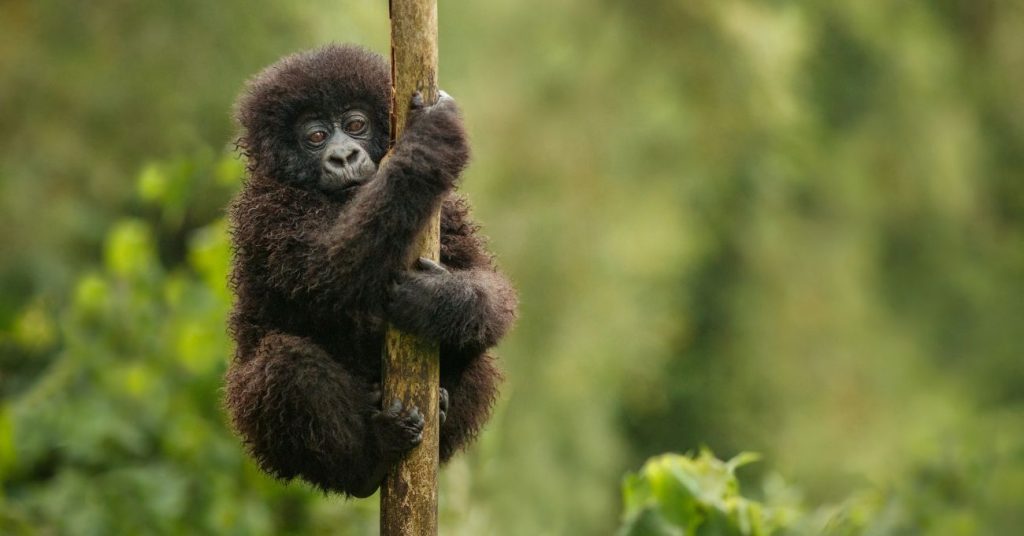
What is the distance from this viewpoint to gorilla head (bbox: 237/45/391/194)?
4.16 metres

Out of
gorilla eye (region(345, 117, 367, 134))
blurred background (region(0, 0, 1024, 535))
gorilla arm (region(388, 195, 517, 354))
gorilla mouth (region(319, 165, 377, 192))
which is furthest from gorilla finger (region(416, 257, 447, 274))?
blurred background (region(0, 0, 1024, 535))

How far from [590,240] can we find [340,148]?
2920 millimetres

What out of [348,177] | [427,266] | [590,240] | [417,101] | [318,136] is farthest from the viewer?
[590,240]

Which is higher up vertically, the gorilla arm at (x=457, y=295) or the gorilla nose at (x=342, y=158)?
the gorilla nose at (x=342, y=158)

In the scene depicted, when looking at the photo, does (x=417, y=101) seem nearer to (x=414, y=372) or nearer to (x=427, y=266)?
(x=427, y=266)

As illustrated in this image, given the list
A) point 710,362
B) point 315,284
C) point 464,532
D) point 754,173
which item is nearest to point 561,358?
point 464,532

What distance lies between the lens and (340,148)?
408cm

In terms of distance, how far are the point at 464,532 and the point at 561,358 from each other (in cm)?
102

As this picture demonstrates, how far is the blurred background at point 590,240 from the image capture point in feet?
19.9

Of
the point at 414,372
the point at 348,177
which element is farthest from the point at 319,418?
the point at 348,177

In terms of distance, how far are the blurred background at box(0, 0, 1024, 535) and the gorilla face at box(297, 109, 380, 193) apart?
156 cm

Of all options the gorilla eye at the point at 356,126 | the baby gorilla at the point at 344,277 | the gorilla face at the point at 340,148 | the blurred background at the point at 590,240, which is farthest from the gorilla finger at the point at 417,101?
the blurred background at the point at 590,240

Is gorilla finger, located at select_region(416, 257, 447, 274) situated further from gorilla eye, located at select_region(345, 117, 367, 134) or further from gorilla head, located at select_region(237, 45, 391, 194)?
gorilla eye, located at select_region(345, 117, 367, 134)

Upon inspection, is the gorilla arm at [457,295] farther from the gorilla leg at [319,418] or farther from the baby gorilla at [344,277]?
the gorilla leg at [319,418]
